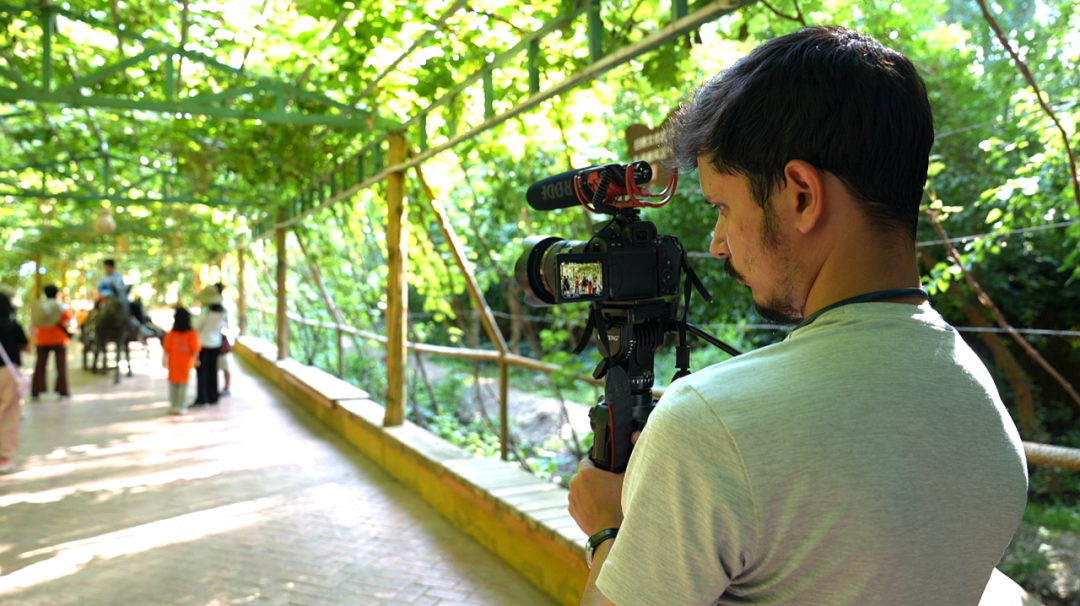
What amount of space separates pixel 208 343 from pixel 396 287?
5.07m

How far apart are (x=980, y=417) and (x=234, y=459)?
6.86 m

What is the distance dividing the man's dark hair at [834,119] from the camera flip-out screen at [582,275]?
→ 0.45 metres

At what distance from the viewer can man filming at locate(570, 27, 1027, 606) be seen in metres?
0.71

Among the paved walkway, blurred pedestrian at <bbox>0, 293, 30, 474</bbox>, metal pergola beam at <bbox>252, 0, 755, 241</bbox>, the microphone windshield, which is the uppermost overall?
metal pergola beam at <bbox>252, 0, 755, 241</bbox>

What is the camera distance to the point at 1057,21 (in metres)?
4.92

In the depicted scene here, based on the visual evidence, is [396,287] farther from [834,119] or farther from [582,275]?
[834,119]

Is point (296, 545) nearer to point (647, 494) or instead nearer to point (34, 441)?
point (647, 494)

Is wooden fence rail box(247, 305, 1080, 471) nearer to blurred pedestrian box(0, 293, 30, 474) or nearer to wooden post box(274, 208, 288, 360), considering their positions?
wooden post box(274, 208, 288, 360)

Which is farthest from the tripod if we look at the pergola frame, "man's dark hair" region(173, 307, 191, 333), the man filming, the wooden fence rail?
"man's dark hair" region(173, 307, 191, 333)

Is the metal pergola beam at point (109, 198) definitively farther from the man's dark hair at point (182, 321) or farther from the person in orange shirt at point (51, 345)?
the man's dark hair at point (182, 321)

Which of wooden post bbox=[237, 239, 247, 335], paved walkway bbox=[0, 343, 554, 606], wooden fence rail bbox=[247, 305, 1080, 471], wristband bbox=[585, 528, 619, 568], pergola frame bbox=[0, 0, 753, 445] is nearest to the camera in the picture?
wristband bbox=[585, 528, 619, 568]

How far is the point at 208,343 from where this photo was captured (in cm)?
1017

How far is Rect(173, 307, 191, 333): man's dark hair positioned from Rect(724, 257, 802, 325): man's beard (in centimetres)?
969

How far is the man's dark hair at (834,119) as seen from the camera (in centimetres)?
77
